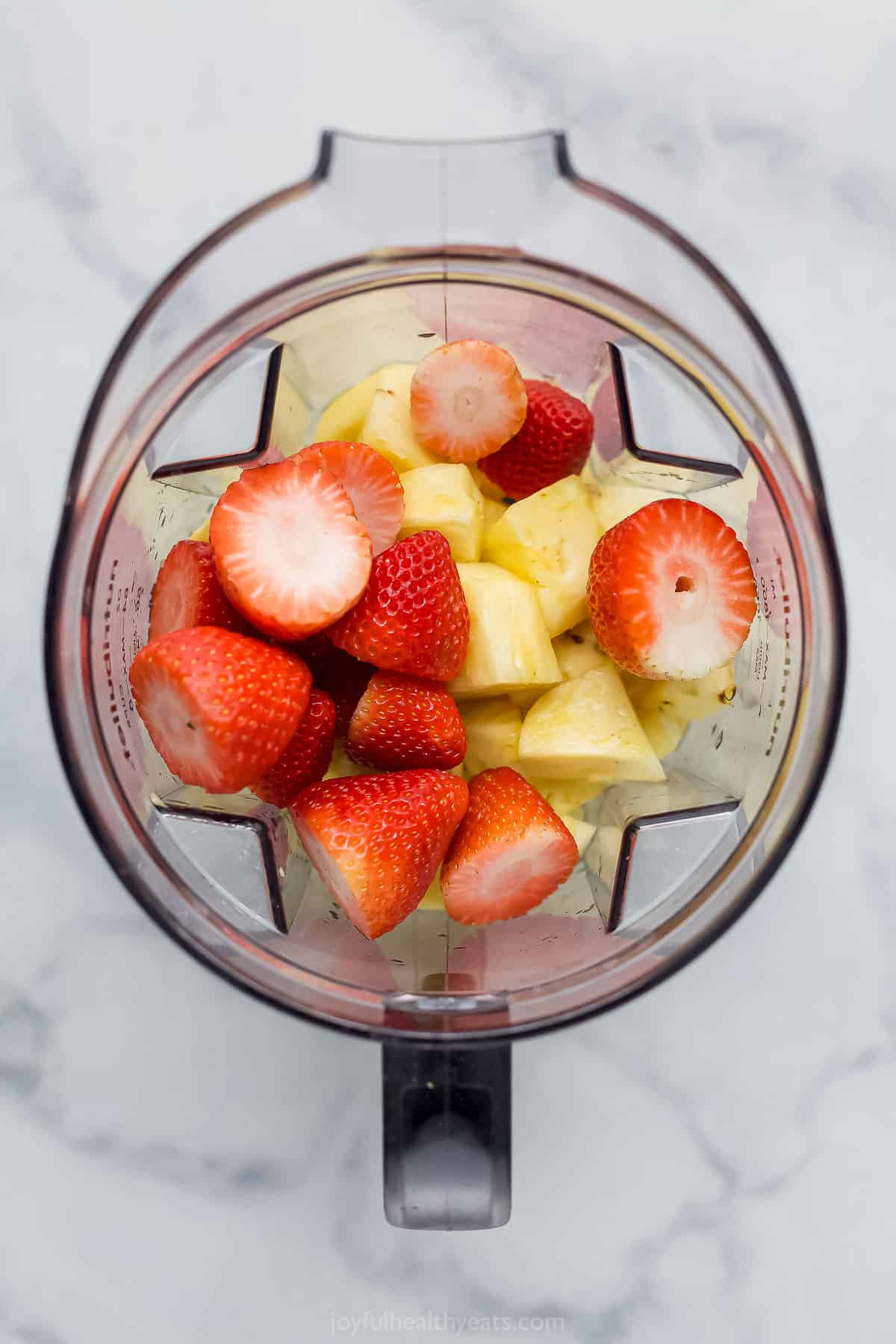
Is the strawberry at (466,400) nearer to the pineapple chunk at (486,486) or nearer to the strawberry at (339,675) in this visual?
the pineapple chunk at (486,486)

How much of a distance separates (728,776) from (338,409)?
398 mm

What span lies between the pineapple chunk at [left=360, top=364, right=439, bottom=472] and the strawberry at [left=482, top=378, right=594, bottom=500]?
0.06m

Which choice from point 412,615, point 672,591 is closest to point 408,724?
point 412,615

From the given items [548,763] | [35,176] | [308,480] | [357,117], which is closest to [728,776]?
[548,763]

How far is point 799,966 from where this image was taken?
37.7 inches

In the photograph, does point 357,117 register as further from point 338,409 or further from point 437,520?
point 437,520

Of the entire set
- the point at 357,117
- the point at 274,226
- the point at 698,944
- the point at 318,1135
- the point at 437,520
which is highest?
the point at 357,117

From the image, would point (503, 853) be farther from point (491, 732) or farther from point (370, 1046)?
point (370, 1046)

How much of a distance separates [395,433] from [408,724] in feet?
0.72

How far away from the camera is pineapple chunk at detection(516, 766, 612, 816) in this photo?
80cm

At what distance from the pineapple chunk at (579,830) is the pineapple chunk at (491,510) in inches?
8.7

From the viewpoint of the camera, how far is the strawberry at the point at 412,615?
0.71m

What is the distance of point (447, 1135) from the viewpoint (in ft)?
2.35

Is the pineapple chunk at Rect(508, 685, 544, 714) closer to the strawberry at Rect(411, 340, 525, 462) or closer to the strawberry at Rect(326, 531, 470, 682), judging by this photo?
the strawberry at Rect(326, 531, 470, 682)
